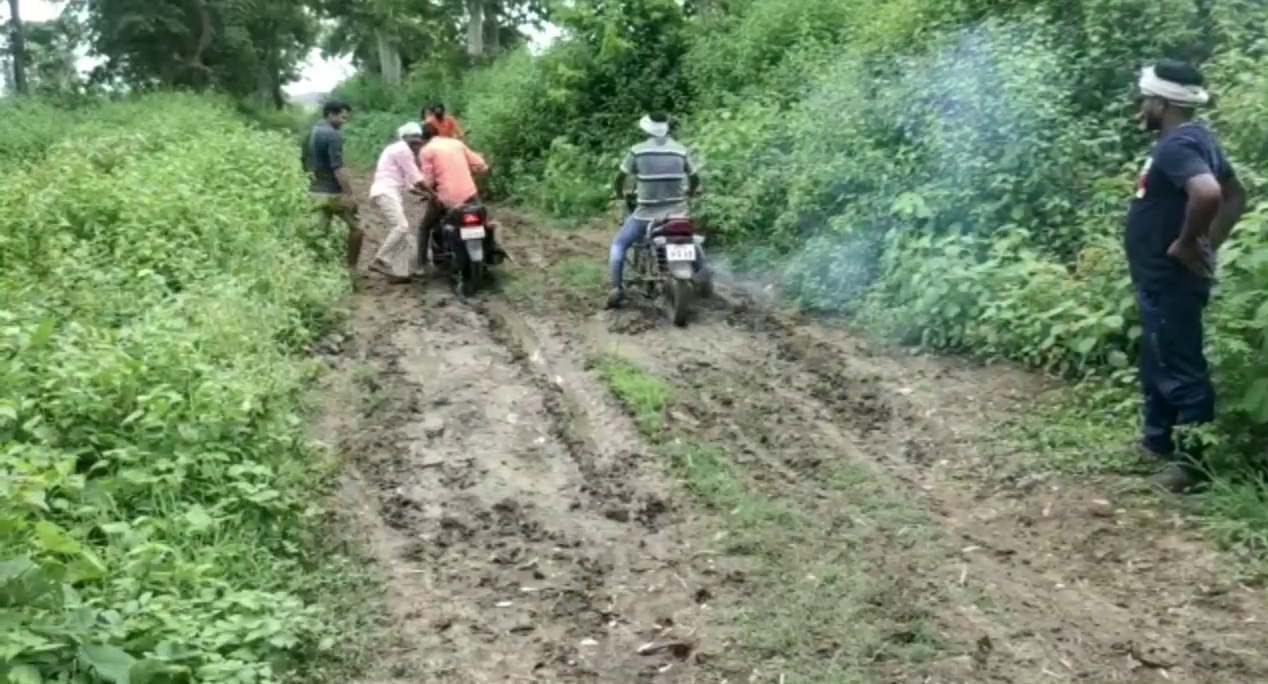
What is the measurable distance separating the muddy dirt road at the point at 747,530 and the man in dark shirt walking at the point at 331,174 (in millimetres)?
3169

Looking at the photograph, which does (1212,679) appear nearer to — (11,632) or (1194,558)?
(1194,558)

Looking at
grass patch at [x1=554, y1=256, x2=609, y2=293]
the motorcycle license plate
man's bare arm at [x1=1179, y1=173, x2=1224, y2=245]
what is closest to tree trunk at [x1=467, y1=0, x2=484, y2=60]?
grass patch at [x1=554, y1=256, x2=609, y2=293]

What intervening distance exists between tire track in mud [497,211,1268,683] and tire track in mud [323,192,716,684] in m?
0.72

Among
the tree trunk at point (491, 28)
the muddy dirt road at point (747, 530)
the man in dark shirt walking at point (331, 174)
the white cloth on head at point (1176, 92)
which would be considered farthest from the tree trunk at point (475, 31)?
the white cloth on head at point (1176, 92)

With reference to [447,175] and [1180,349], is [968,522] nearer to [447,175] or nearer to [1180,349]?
[1180,349]

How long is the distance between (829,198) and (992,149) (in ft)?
6.38

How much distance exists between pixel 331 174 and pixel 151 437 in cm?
684

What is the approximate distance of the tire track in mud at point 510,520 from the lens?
4961 millimetres

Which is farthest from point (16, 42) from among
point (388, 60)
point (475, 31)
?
point (475, 31)

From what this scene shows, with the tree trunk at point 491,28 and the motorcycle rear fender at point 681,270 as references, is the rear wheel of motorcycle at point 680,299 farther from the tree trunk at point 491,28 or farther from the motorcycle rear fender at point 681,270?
the tree trunk at point 491,28

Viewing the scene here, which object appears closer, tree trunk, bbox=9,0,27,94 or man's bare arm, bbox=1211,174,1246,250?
man's bare arm, bbox=1211,174,1246,250

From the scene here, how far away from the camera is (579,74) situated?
19688mm

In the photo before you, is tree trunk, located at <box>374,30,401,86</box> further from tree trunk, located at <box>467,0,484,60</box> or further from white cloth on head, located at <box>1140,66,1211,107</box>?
white cloth on head, located at <box>1140,66,1211,107</box>

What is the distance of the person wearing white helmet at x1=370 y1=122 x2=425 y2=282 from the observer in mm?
12531
